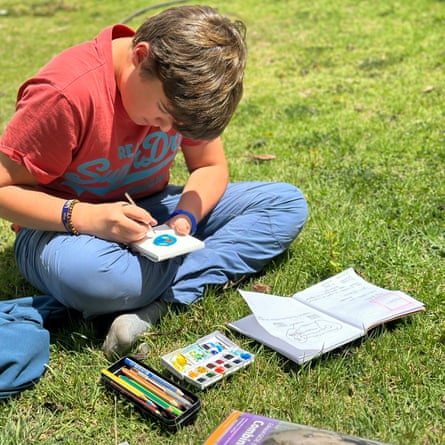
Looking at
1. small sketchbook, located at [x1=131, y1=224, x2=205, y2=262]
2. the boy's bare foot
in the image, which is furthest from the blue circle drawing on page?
the boy's bare foot

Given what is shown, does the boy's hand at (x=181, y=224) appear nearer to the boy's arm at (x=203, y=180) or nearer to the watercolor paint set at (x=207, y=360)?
the boy's arm at (x=203, y=180)

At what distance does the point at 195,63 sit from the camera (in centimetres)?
206

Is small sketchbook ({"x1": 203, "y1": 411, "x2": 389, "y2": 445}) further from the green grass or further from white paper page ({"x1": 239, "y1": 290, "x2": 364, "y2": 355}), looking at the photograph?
white paper page ({"x1": 239, "y1": 290, "x2": 364, "y2": 355})

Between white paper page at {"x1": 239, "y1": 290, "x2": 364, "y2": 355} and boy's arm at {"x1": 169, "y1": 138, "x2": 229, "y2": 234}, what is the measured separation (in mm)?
451

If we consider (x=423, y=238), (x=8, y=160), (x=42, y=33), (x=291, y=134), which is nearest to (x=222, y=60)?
(x=8, y=160)

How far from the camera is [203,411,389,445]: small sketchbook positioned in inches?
63.4

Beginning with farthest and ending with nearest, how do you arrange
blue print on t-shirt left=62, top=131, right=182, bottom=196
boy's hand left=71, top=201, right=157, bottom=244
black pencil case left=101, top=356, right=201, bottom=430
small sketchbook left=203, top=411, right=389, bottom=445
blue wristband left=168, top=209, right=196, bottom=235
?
blue wristband left=168, top=209, right=196, bottom=235
blue print on t-shirt left=62, top=131, right=182, bottom=196
boy's hand left=71, top=201, right=157, bottom=244
black pencil case left=101, top=356, right=201, bottom=430
small sketchbook left=203, top=411, right=389, bottom=445

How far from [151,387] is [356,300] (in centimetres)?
90

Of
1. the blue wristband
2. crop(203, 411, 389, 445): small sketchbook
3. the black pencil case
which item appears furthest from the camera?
the blue wristband

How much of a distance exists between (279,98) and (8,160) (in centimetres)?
358

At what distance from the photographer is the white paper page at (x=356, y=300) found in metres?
2.33

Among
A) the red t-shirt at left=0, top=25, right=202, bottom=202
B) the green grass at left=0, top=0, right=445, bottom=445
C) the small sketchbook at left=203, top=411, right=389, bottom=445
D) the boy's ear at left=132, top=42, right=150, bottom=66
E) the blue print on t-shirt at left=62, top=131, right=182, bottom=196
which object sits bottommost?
the green grass at left=0, top=0, right=445, bottom=445

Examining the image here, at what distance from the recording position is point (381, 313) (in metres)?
2.33

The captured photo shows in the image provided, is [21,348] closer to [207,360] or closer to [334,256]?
[207,360]
